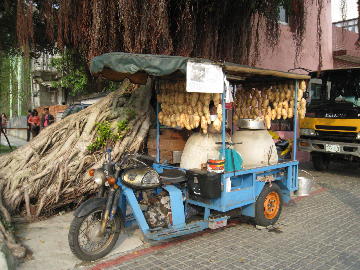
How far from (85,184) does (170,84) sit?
2.17 m

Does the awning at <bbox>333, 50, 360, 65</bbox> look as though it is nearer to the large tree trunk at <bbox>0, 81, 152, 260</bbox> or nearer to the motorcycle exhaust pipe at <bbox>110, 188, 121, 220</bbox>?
the large tree trunk at <bbox>0, 81, 152, 260</bbox>

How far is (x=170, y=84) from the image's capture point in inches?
198

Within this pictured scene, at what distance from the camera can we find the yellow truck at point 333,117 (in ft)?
26.4

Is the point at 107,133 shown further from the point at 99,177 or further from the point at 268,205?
the point at 268,205

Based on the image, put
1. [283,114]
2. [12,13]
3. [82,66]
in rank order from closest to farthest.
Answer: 1. [283,114]
2. [12,13]
3. [82,66]

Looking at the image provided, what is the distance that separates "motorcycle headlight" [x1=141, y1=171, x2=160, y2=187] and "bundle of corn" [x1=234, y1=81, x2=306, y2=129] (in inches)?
83.7

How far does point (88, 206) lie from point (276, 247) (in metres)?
2.34

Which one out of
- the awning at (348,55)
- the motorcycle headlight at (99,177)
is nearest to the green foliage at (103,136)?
the motorcycle headlight at (99,177)

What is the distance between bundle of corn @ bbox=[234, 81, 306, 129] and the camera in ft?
17.7

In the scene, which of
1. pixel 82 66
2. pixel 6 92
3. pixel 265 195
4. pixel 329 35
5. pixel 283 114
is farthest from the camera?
pixel 6 92

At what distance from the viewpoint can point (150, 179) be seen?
4.07m

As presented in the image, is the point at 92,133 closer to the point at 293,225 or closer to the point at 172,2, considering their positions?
the point at 172,2

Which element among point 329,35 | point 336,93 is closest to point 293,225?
point 336,93

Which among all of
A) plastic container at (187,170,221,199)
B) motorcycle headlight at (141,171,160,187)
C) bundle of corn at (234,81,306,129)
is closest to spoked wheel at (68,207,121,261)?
motorcycle headlight at (141,171,160,187)
